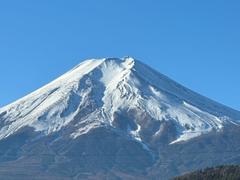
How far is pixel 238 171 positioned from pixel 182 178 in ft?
18.0

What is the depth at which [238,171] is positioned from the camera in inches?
3957

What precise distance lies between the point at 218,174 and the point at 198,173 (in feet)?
9.65

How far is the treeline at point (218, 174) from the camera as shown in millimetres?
98250

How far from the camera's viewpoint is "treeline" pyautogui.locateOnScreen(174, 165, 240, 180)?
3868 inches

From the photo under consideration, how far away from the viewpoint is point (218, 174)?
99688 mm

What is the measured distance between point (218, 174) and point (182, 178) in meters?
3.89

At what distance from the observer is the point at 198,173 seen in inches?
4018

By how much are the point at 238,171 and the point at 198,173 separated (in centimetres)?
406

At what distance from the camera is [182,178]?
333ft

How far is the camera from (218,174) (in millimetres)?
99688
